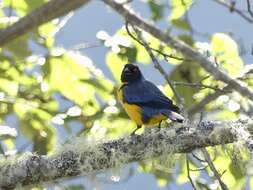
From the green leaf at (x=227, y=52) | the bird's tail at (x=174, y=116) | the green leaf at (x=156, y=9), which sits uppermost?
the green leaf at (x=156, y=9)

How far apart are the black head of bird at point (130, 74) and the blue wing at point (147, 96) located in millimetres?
140

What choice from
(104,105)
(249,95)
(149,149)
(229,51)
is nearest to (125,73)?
(104,105)

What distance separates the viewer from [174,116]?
3.77 m

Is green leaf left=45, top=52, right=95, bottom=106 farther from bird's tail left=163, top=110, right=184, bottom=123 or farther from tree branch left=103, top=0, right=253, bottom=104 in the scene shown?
tree branch left=103, top=0, right=253, bottom=104

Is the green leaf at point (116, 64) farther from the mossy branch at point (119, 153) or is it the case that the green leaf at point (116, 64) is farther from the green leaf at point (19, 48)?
the mossy branch at point (119, 153)

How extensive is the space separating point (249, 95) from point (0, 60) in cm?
293

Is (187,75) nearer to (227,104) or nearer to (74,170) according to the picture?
(227,104)

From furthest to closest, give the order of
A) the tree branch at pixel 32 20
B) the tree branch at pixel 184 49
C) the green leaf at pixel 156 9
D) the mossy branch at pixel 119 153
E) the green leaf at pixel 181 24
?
1. the green leaf at pixel 181 24
2. the green leaf at pixel 156 9
3. the tree branch at pixel 32 20
4. the mossy branch at pixel 119 153
5. the tree branch at pixel 184 49

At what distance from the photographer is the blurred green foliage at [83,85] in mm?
4453

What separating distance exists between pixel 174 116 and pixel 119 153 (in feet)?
1.92

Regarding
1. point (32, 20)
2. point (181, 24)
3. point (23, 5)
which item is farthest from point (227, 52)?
point (32, 20)

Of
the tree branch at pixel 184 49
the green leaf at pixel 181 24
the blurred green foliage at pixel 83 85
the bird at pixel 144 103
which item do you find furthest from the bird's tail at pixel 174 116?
the tree branch at pixel 184 49

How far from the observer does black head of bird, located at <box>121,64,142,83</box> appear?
187 inches

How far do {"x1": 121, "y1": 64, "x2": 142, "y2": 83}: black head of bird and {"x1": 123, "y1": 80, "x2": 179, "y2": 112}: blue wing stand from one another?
0.14 m
